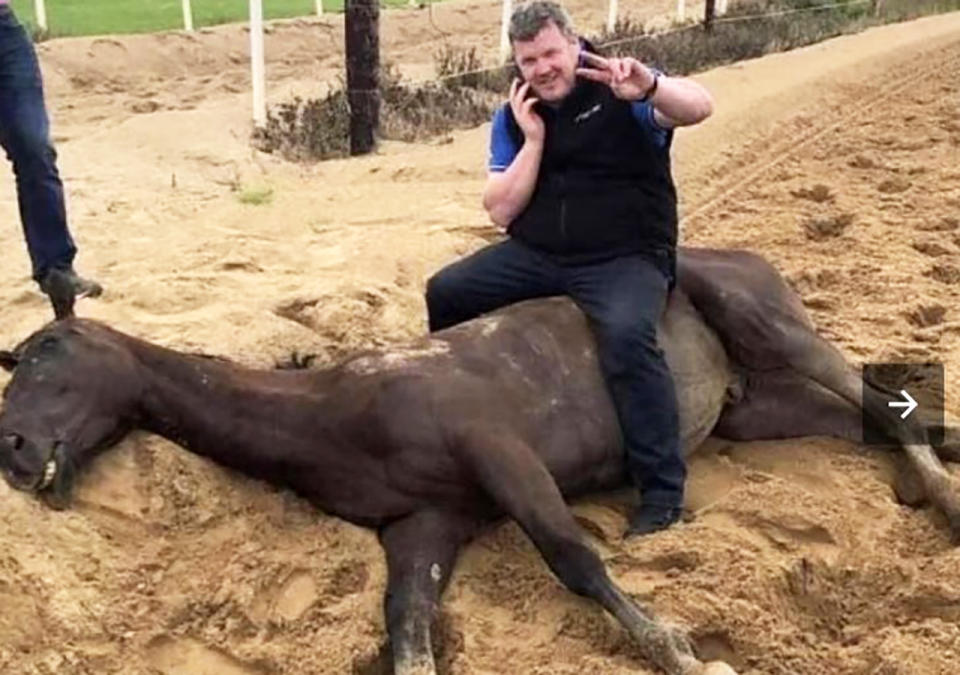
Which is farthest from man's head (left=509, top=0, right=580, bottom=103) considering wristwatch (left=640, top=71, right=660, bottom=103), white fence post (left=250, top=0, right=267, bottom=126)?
white fence post (left=250, top=0, right=267, bottom=126)

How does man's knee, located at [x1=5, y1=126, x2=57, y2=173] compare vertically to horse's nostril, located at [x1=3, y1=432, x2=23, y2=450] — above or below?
above

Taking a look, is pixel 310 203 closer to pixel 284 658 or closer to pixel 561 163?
pixel 561 163

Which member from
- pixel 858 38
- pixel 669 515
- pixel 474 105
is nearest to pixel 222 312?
pixel 669 515

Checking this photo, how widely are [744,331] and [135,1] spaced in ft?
63.3

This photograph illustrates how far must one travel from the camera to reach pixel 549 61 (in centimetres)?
541

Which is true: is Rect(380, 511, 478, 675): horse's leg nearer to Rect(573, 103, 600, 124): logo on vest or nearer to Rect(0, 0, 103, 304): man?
Rect(573, 103, 600, 124): logo on vest

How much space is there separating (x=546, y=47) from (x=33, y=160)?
2.37 meters

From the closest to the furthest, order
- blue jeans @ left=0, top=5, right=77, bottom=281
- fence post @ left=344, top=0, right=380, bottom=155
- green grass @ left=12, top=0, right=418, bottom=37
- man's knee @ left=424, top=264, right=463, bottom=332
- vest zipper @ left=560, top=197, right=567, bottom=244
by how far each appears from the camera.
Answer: vest zipper @ left=560, top=197, right=567, bottom=244, man's knee @ left=424, top=264, right=463, bottom=332, blue jeans @ left=0, top=5, right=77, bottom=281, fence post @ left=344, top=0, right=380, bottom=155, green grass @ left=12, top=0, right=418, bottom=37

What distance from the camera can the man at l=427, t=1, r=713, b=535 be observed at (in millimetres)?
5391

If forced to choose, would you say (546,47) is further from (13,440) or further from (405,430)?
(13,440)

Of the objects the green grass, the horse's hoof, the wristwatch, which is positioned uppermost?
the wristwatch

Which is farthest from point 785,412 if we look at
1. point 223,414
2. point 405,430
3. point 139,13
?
point 139,13

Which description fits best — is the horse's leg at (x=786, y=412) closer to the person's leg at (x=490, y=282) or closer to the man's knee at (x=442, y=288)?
the person's leg at (x=490, y=282)

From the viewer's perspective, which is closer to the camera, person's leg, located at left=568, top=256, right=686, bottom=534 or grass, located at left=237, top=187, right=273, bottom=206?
person's leg, located at left=568, top=256, right=686, bottom=534
